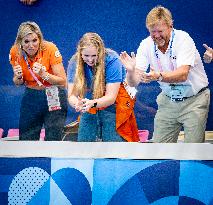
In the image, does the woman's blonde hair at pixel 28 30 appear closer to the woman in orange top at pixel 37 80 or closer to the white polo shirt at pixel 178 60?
the woman in orange top at pixel 37 80

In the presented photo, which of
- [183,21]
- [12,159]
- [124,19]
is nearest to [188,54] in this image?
[183,21]

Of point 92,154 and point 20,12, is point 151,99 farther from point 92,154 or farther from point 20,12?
point 20,12

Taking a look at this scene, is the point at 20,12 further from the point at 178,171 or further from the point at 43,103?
the point at 178,171

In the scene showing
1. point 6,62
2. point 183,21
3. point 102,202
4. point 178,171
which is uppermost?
point 183,21

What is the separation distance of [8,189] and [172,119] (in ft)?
3.09

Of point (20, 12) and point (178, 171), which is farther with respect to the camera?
point (20, 12)

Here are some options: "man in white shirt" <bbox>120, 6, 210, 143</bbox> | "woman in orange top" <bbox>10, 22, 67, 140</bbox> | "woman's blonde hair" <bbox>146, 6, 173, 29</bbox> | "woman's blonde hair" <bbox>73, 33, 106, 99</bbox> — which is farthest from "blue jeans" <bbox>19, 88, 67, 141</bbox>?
"woman's blonde hair" <bbox>146, 6, 173, 29</bbox>

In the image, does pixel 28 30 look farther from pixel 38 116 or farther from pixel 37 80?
pixel 38 116

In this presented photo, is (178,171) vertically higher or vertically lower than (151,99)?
lower

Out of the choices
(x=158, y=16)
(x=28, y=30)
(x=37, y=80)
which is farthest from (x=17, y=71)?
(x=158, y=16)

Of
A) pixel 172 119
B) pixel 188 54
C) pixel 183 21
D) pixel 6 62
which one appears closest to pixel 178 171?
pixel 172 119

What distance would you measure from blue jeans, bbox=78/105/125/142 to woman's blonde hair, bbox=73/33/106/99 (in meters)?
0.10

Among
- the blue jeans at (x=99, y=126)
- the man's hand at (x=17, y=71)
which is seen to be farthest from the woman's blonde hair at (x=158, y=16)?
the man's hand at (x=17, y=71)

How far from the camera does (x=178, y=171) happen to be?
2.87m
